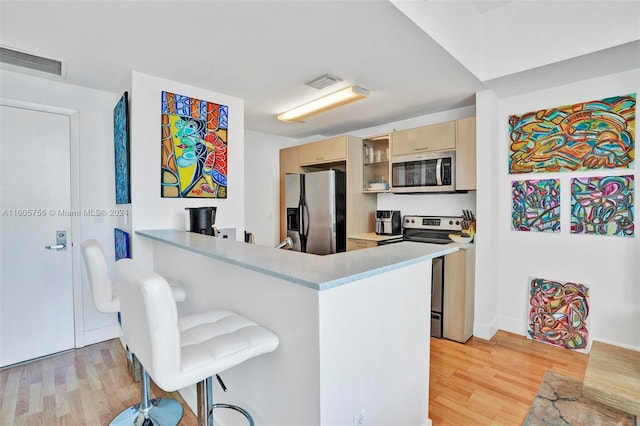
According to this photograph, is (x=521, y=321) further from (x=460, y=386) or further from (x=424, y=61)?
(x=424, y=61)

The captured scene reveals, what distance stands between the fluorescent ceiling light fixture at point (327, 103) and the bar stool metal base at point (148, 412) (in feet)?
8.41

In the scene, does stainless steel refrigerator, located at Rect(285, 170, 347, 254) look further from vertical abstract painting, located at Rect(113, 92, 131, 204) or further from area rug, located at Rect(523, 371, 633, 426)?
area rug, located at Rect(523, 371, 633, 426)

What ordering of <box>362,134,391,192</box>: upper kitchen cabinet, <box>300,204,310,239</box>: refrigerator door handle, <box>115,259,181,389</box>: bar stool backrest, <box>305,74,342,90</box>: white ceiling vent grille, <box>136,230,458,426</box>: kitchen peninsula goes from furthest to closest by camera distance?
1. <box>300,204,310,239</box>: refrigerator door handle
2. <box>362,134,391,192</box>: upper kitchen cabinet
3. <box>305,74,342,90</box>: white ceiling vent grille
4. <box>136,230,458,426</box>: kitchen peninsula
5. <box>115,259,181,389</box>: bar stool backrest

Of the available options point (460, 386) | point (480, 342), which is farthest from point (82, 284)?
point (480, 342)

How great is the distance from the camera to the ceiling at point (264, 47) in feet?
5.66

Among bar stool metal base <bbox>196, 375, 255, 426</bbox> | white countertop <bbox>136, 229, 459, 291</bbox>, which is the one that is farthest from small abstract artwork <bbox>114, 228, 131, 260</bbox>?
bar stool metal base <bbox>196, 375, 255, 426</bbox>

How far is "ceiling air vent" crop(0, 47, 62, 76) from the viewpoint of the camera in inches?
87.2

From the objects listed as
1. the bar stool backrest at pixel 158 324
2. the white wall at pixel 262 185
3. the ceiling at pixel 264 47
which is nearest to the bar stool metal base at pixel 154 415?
A: the bar stool backrest at pixel 158 324

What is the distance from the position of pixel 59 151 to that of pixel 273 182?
2471 mm

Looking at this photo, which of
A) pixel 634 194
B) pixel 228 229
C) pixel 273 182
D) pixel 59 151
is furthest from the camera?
pixel 273 182

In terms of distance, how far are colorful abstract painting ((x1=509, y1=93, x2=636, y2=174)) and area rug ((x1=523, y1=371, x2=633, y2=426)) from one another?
70.4 inches

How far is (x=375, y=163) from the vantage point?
4012 mm

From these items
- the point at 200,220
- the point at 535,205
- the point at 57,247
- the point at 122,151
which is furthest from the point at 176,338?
the point at 535,205

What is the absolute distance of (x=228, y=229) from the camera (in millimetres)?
3027
